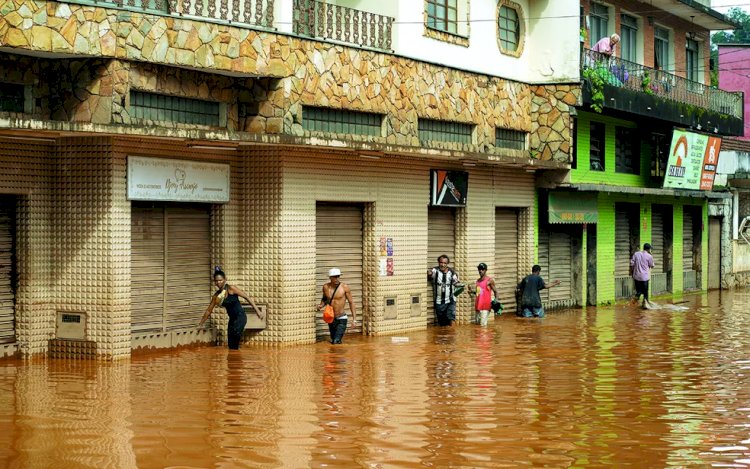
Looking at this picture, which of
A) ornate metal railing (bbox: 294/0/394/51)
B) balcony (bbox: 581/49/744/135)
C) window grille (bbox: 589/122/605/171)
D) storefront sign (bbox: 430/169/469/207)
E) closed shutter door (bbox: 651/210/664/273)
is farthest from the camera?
closed shutter door (bbox: 651/210/664/273)

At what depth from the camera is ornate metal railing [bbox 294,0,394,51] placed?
22406mm

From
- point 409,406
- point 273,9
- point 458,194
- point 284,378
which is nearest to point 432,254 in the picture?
point 458,194

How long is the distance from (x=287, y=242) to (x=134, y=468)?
10962 mm

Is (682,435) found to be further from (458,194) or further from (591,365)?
(458,194)

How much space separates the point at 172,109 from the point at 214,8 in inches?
71.5

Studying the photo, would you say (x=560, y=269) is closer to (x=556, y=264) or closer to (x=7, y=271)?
(x=556, y=264)

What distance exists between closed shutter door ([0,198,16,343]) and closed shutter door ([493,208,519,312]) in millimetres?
12956

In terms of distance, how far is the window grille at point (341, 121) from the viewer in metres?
22.5

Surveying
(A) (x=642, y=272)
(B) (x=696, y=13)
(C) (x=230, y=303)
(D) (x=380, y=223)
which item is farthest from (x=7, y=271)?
(B) (x=696, y=13)

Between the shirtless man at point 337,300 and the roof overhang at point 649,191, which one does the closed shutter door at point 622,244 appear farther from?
the shirtless man at point 337,300

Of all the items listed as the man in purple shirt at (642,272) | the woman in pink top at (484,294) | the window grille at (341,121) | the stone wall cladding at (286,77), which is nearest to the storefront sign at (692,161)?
the man in purple shirt at (642,272)

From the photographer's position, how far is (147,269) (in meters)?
20.2

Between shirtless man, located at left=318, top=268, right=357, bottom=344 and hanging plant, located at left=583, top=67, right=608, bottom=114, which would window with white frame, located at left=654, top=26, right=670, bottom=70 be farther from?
shirtless man, located at left=318, top=268, right=357, bottom=344

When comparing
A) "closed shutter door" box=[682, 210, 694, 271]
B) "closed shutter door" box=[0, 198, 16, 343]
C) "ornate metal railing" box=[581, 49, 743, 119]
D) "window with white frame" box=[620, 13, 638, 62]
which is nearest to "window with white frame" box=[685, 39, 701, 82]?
"ornate metal railing" box=[581, 49, 743, 119]
